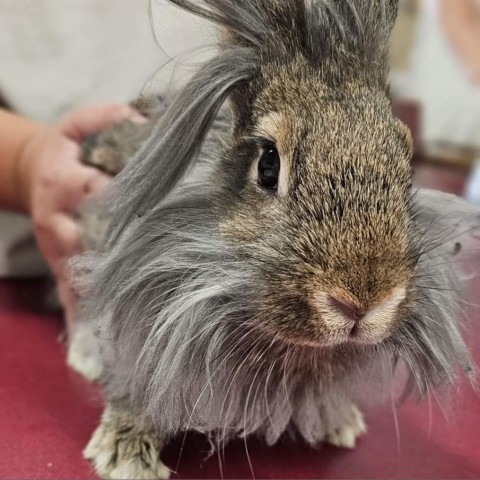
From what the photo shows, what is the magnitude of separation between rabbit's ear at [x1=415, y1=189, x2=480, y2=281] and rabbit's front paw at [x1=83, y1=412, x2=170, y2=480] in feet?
1.41

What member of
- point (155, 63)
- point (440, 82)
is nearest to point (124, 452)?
point (155, 63)

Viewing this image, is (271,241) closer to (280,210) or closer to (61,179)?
(280,210)

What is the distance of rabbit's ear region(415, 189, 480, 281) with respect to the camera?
2.58 feet

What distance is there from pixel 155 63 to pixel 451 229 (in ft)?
3.14

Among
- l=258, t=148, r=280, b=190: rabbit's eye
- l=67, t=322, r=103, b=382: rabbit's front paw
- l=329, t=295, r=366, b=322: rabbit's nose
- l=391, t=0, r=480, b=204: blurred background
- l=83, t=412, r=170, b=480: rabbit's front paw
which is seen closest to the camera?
l=329, t=295, r=366, b=322: rabbit's nose

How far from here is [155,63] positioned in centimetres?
153

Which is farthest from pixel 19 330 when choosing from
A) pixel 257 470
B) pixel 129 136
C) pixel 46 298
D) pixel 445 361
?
pixel 445 361

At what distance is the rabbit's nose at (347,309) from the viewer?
595 mm

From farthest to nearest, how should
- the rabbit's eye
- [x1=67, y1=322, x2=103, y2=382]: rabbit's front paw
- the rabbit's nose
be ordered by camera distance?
[x1=67, y1=322, x2=103, y2=382]: rabbit's front paw < the rabbit's eye < the rabbit's nose

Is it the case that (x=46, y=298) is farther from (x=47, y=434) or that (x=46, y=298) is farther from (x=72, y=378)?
(x=47, y=434)

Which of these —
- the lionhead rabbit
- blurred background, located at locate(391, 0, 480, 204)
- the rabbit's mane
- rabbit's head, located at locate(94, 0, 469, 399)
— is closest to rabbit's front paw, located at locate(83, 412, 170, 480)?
the lionhead rabbit

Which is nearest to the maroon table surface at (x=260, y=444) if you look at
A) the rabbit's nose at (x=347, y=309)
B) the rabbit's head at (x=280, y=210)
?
the rabbit's head at (x=280, y=210)

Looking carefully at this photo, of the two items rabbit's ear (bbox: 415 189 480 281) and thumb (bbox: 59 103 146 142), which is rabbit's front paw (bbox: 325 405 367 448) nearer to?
rabbit's ear (bbox: 415 189 480 281)

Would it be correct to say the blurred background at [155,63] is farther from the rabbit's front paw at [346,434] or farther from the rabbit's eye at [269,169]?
the rabbit's front paw at [346,434]
